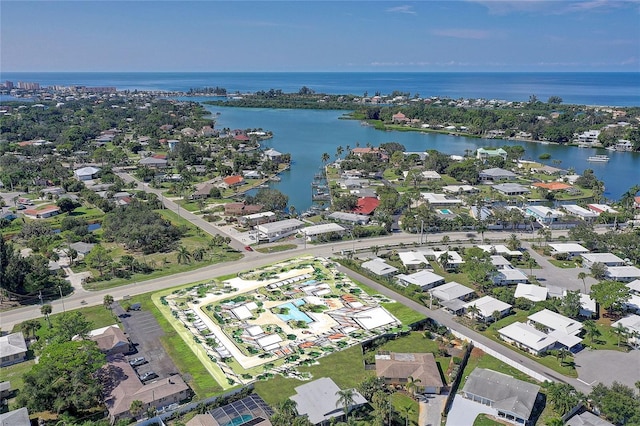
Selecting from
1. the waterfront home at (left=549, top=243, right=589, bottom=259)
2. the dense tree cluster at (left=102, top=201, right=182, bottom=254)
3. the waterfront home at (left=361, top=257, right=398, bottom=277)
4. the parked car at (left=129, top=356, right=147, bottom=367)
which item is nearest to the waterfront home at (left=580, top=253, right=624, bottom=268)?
the waterfront home at (left=549, top=243, right=589, bottom=259)

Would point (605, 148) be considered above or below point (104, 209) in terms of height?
above

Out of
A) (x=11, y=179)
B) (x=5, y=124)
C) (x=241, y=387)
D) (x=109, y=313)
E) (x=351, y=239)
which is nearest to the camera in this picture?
(x=241, y=387)

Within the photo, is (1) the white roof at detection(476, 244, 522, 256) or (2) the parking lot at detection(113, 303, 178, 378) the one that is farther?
Result: (1) the white roof at detection(476, 244, 522, 256)

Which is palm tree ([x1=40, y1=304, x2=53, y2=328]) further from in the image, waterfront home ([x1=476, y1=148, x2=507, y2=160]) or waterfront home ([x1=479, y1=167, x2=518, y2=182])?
waterfront home ([x1=476, y1=148, x2=507, y2=160])

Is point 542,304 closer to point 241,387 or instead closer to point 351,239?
point 351,239

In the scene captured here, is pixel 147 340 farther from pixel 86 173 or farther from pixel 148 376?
pixel 86 173

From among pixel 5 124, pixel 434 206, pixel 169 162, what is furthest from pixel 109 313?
pixel 5 124

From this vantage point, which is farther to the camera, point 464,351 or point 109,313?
point 109,313
